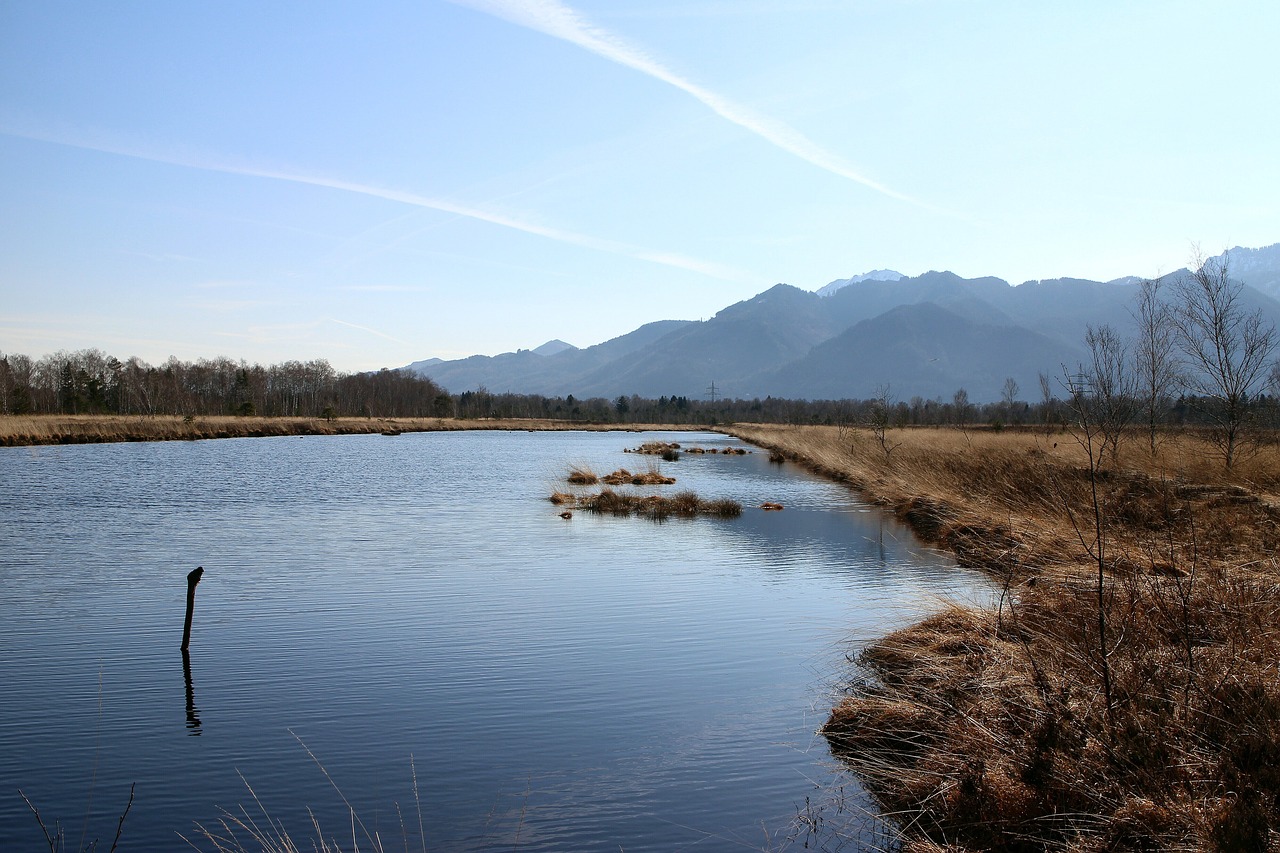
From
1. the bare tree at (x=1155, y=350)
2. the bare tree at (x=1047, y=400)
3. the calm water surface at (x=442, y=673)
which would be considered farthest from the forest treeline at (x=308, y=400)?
the calm water surface at (x=442, y=673)

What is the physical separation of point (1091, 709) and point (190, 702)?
899cm

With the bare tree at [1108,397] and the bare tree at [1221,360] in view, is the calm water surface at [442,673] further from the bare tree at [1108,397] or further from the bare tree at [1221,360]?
the bare tree at [1221,360]

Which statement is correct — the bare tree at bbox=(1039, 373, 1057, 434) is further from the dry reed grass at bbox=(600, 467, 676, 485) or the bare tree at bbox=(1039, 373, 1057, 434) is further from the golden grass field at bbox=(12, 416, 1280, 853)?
the dry reed grass at bbox=(600, 467, 676, 485)

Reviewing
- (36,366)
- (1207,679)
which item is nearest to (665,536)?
(1207,679)

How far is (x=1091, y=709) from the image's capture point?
6258 mm

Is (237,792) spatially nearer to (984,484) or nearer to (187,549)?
(187,549)

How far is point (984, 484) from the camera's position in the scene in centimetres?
2253

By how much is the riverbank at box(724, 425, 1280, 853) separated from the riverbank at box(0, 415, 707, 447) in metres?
65.2

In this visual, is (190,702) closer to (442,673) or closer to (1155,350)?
(442,673)

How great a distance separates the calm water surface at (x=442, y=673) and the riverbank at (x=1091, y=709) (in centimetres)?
82

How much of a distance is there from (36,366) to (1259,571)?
161 meters

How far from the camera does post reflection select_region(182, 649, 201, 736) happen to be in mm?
8727

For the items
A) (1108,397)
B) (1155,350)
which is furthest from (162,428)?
(1108,397)

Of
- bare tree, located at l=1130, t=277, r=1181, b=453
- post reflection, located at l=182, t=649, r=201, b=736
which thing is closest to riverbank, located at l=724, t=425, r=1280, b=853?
post reflection, located at l=182, t=649, r=201, b=736
